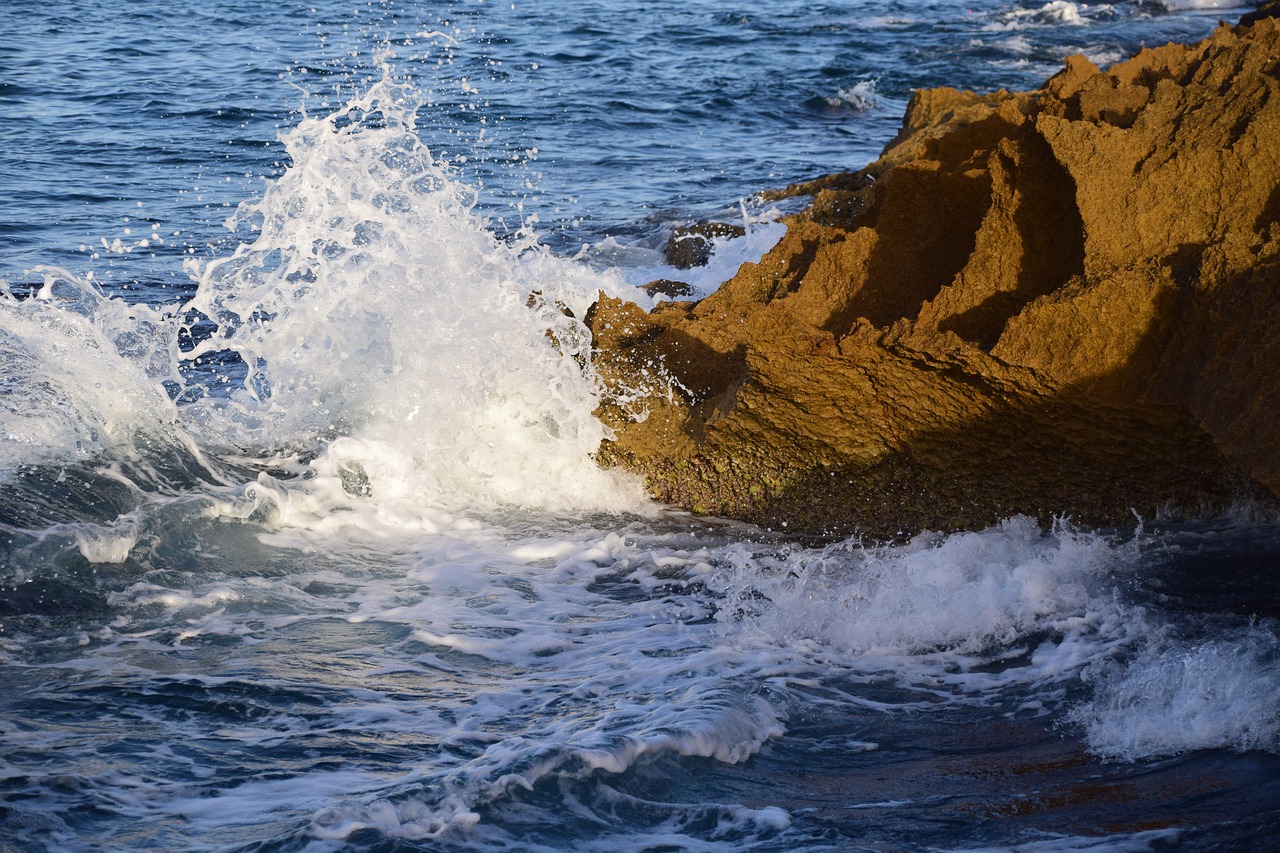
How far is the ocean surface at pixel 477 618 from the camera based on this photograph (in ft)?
10.2

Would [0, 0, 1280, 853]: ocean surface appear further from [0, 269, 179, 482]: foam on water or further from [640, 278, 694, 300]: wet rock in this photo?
[640, 278, 694, 300]: wet rock

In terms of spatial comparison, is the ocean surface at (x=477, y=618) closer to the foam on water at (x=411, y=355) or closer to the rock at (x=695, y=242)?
the foam on water at (x=411, y=355)

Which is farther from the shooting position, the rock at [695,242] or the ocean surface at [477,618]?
the rock at [695,242]

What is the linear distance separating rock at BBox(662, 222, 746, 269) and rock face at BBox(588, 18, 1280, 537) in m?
3.04

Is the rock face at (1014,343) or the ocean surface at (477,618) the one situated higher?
the rock face at (1014,343)

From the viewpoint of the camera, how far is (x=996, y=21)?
795 inches

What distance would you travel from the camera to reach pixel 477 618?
438 cm

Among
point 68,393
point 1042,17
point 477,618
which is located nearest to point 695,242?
point 68,393

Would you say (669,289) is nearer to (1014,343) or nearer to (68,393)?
(1014,343)

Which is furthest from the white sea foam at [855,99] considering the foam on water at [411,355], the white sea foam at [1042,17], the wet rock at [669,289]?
the foam on water at [411,355]

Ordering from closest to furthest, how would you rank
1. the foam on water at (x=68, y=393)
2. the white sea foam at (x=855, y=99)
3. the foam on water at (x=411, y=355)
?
the foam on water at (x=68, y=393), the foam on water at (x=411, y=355), the white sea foam at (x=855, y=99)

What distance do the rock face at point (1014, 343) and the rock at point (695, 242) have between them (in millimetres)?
3035

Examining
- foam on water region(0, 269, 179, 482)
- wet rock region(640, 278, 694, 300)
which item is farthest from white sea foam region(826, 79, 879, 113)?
foam on water region(0, 269, 179, 482)

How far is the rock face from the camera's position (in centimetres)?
419
